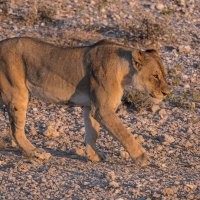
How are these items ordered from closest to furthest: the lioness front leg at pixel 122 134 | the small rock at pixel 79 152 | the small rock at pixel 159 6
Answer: the lioness front leg at pixel 122 134 < the small rock at pixel 79 152 < the small rock at pixel 159 6

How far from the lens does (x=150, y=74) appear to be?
31.8 ft

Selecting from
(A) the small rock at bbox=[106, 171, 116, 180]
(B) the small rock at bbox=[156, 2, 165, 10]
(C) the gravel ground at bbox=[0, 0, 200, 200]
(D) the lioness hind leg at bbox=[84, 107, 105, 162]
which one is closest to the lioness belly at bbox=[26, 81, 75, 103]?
(D) the lioness hind leg at bbox=[84, 107, 105, 162]

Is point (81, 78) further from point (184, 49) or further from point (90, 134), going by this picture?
point (184, 49)

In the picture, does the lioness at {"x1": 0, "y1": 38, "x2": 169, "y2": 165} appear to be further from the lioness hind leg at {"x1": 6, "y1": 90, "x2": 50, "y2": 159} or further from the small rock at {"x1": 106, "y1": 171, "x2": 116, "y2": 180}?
the small rock at {"x1": 106, "y1": 171, "x2": 116, "y2": 180}

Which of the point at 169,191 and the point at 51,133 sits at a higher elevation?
the point at 169,191

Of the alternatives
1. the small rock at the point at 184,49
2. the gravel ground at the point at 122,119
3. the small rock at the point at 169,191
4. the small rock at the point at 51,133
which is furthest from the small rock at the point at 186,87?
the small rock at the point at 169,191

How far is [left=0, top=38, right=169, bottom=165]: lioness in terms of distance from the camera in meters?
9.62

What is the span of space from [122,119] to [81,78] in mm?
2334

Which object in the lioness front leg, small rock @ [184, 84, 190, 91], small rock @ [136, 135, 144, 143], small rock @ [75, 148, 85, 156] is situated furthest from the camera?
small rock @ [184, 84, 190, 91]

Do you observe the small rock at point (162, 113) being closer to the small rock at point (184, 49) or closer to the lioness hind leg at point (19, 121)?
the small rock at point (184, 49)

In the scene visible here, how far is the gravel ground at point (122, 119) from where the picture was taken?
867 cm

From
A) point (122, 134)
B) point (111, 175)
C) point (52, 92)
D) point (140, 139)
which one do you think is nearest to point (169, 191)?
point (111, 175)

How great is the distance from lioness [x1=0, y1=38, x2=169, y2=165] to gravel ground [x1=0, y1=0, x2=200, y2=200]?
46 centimetres

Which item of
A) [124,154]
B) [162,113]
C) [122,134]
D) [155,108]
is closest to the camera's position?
[122,134]
